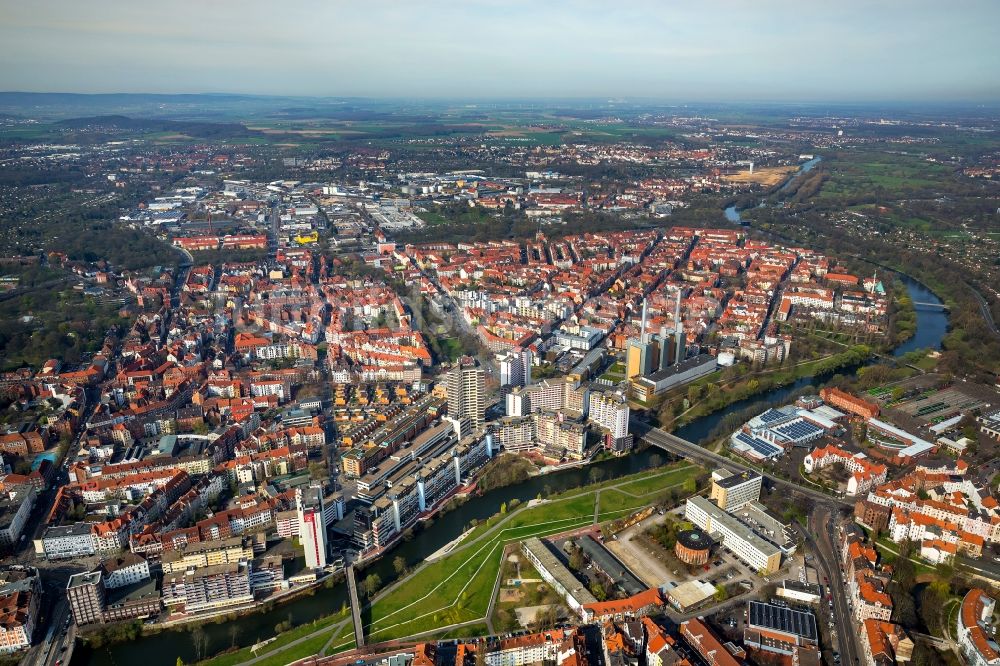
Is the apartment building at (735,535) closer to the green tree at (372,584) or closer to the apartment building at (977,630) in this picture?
the apartment building at (977,630)

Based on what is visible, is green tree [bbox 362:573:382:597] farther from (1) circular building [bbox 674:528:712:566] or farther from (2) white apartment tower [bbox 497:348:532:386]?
(2) white apartment tower [bbox 497:348:532:386]

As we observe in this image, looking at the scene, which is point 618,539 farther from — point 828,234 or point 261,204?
point 261,204

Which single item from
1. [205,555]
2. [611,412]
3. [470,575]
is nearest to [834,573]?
[611,412]

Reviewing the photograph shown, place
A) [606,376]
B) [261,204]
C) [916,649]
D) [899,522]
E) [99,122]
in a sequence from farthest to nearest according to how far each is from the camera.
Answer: [99,122]
[261,204]
[606,376]
[899,522]
[916,649]

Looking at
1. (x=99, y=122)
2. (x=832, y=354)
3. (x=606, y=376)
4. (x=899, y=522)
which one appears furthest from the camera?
(x=99, y=122)

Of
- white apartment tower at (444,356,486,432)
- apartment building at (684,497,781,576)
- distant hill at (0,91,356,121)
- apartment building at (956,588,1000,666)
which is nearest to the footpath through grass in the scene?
apartment building at (684,497,781,576)

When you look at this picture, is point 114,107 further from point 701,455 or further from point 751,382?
point 701,455

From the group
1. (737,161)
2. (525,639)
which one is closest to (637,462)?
(525,639)
